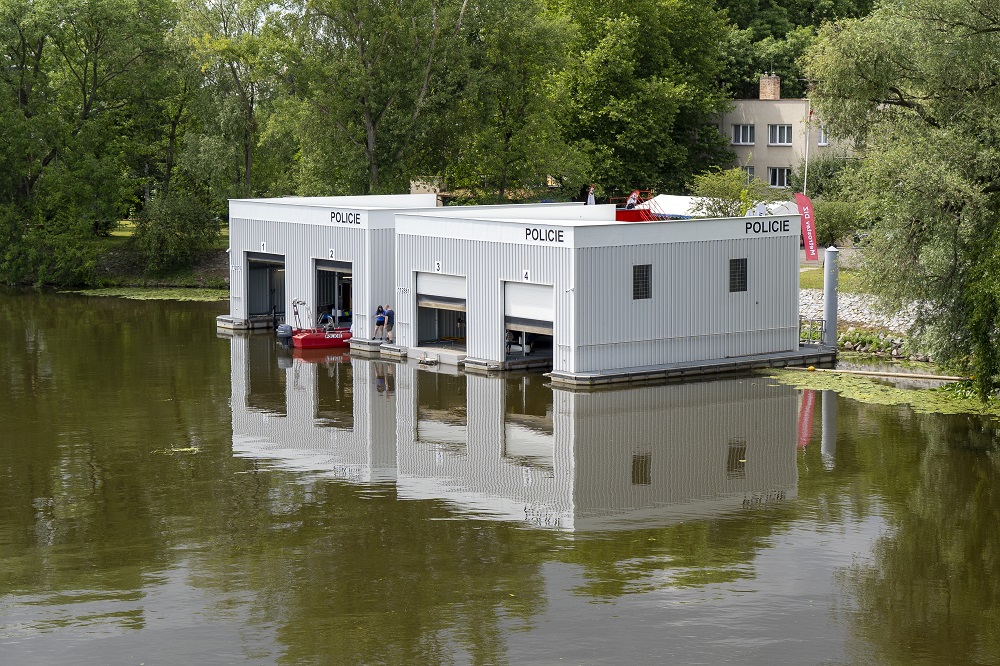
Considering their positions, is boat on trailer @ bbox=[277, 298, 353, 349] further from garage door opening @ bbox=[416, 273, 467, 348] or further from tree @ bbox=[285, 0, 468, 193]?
tree @ bbox=[285, 0, 468, 193]

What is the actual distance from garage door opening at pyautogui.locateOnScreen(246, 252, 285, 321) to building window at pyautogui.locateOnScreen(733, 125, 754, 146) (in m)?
37.5

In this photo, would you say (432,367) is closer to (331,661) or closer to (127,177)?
(331,661)

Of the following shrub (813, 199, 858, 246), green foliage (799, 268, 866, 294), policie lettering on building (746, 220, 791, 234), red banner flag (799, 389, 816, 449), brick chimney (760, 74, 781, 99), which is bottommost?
red banner flag (799, 389, 816, 449)

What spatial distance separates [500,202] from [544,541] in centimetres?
4664

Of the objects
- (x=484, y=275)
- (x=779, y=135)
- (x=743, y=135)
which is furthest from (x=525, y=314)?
(x=743, y=135)

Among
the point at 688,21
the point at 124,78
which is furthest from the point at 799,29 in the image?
the point at 124,78

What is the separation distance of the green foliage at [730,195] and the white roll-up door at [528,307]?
334 inches

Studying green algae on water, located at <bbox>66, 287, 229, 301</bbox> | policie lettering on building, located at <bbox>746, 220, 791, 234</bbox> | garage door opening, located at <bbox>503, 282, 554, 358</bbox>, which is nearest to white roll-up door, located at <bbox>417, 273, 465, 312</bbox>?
garage door opening, located at <bbox>503, 282, 554, 358</bbox>

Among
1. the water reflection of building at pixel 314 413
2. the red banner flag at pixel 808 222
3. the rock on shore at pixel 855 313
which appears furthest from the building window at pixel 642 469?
the rock on shore at pixel 855 313

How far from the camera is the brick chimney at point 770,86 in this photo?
8259cm

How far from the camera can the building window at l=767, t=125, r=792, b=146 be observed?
80.4 meters

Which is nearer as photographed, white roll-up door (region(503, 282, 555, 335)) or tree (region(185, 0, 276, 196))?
white roll-up door (region(503, 282, 555, 335))

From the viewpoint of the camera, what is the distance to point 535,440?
107ft

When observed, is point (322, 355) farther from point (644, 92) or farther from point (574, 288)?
point (644, 92)
